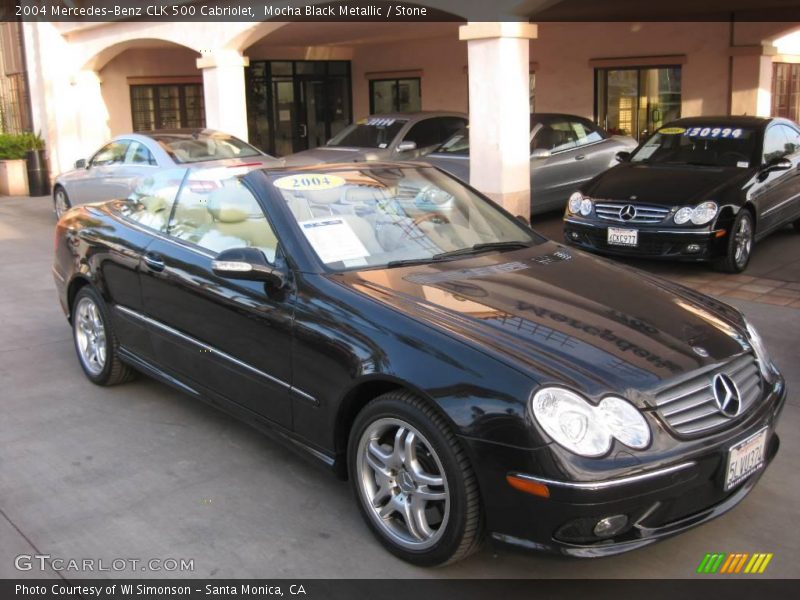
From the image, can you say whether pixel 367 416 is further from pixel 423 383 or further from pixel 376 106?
pixel 376 106

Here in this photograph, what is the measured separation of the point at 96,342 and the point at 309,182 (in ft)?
6.81

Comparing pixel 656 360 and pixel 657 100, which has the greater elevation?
pixel 657 100

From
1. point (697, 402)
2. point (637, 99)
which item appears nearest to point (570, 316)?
point (697, 402)

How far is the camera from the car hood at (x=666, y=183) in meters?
8.00

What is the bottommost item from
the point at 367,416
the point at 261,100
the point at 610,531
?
the point at 610,531

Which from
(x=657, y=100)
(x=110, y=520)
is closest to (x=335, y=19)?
(x=657, y=100)

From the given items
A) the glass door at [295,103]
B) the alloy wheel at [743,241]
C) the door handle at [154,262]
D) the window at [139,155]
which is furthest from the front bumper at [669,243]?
the glass door at [295,103]

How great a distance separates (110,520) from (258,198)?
5.36 ft

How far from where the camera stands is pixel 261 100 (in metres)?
20.3

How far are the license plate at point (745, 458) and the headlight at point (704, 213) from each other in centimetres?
478

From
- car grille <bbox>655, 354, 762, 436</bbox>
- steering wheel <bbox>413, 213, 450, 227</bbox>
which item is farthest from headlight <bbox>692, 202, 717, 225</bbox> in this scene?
car grille <bbox>655, 354, 762, 436</bbox>

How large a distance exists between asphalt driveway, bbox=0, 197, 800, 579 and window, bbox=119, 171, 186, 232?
1.10m

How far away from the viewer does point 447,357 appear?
3.10m

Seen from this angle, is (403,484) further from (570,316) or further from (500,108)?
(500,108)
